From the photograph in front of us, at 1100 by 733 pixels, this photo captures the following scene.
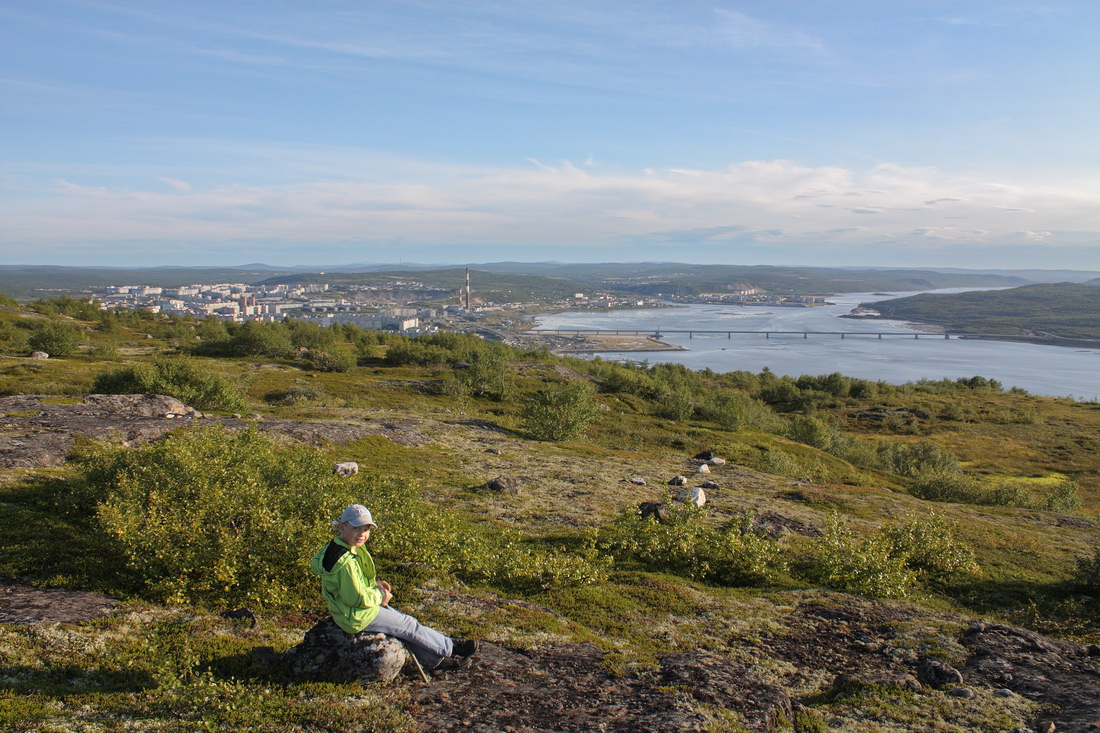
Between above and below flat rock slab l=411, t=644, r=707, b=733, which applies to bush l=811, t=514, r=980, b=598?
below

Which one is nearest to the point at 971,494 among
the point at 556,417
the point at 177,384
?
the point at 556,417

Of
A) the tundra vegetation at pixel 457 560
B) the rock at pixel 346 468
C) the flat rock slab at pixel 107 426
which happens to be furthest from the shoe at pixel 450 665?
the rock at pixel 346 468

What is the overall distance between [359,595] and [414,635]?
91 cm

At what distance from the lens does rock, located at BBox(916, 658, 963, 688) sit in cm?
772

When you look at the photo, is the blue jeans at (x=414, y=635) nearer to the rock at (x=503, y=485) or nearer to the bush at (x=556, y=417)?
the rock at (x=503, y=485)

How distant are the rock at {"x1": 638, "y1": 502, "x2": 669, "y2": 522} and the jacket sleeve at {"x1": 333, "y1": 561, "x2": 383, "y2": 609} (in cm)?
874

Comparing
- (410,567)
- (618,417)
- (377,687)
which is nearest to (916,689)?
(377,687)

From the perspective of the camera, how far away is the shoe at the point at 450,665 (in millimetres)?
6871

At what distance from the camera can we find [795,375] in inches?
4370

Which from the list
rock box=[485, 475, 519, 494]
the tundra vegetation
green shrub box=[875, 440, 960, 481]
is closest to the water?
green shrub box=[875, 440, 960, 481]

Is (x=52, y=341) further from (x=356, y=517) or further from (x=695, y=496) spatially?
(x=356, y=517)

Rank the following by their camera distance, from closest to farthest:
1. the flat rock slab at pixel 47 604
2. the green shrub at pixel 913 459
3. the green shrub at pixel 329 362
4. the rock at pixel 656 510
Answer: the flat rock slab at pixel 47 604
the rock at pixel 656 510
the green shrub at pixel 913 459
the green shrub at pixel 329 362

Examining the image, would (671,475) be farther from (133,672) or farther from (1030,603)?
(133,672)

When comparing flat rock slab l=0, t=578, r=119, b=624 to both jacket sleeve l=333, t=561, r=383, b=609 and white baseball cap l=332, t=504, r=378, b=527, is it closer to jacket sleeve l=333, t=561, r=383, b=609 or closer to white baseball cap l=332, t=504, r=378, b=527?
jacket sleeve l=333, t=561, r=383, b=609
